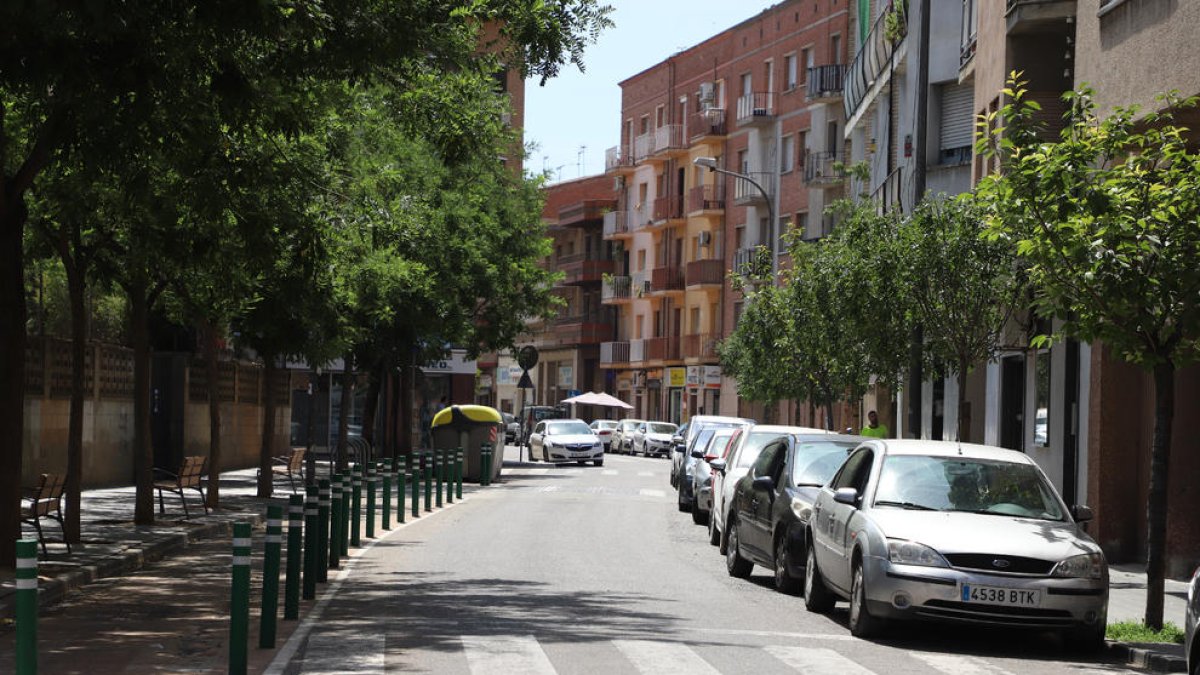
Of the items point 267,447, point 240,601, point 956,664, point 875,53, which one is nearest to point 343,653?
point 240,601

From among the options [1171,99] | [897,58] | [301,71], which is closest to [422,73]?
[301,71]

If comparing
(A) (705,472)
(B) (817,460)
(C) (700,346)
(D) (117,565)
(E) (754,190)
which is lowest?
(D) (117,565)

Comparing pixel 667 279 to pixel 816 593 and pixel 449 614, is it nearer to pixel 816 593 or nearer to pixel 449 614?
pixel 816 593

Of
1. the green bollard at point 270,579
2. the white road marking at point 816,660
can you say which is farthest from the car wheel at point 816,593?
the green bollard at point 270,579

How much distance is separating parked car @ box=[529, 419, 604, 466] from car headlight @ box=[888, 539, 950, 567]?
45.8 meters

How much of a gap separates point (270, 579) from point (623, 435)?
66.7 meters

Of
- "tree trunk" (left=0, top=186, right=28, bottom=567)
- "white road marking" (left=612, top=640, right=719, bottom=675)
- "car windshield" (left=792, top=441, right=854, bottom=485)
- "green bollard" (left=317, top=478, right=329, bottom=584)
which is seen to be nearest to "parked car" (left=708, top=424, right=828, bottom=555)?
"car windshield" (left=792, top=441, right=854, bottom=485)

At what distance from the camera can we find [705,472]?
29.8 m

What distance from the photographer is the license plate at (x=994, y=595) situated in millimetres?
13203

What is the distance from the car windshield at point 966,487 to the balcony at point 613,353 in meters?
78.4

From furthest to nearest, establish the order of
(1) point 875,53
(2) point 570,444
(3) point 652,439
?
(3) point 652,439
(2) point 570,444
(1) point 875,53

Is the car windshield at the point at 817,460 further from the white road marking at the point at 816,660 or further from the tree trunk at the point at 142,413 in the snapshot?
the tree trunk at the point at 142,413

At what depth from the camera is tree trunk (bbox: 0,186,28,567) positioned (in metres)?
17.0

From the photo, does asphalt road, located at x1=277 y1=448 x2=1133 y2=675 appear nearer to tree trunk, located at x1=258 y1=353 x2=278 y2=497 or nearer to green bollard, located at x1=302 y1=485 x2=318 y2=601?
green bollard, located at x1=302 y1=485 x2=318 y2=601
